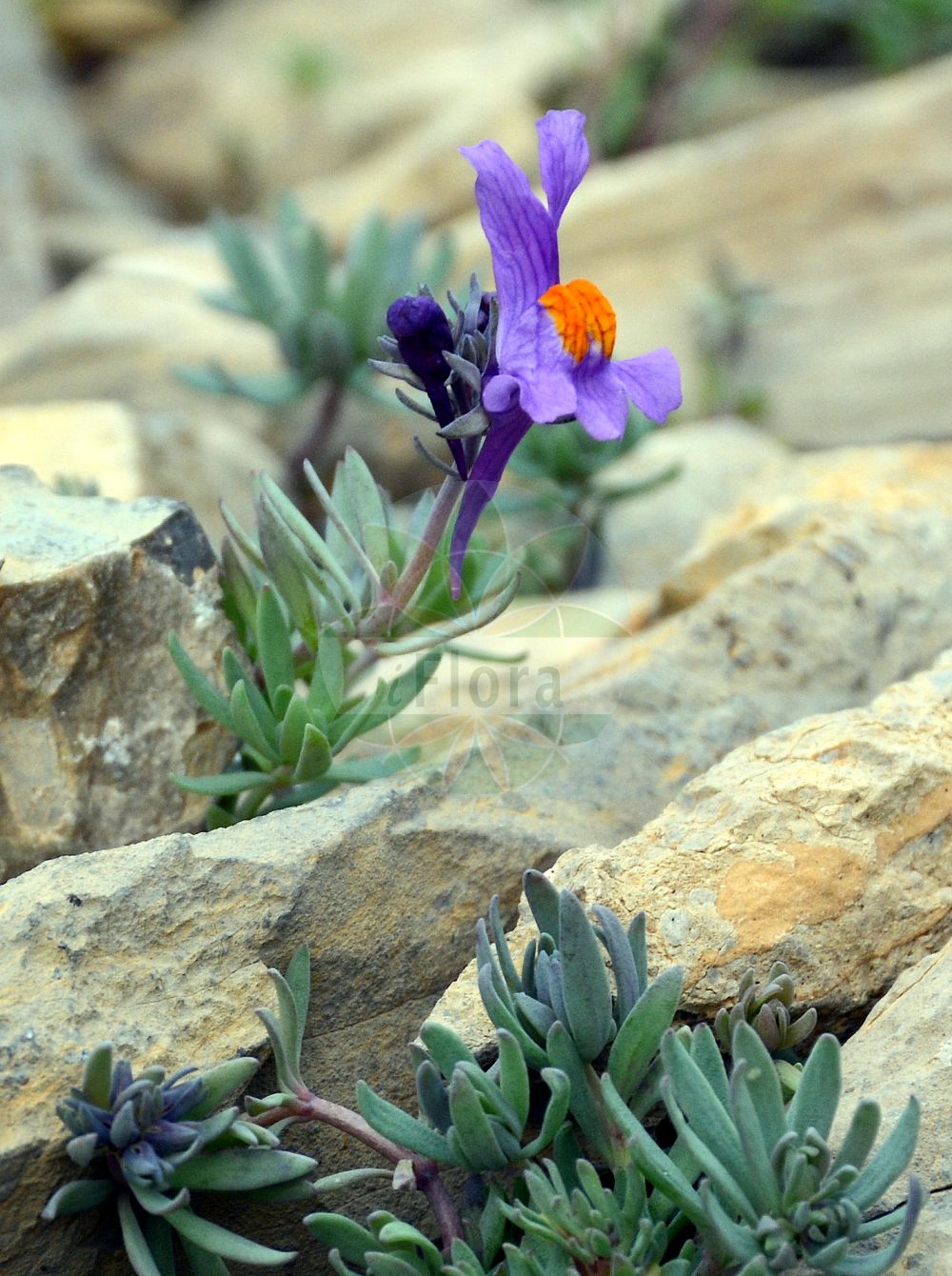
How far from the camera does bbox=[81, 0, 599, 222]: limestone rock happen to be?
8555 mm

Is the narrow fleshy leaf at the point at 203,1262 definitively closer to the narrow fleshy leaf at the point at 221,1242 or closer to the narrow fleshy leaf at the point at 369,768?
the narrow fleshy leaf at the point at 221,1242

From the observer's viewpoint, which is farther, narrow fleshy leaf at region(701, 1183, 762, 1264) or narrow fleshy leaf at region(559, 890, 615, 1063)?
narrow fleshy leaf at region(559, 890, 615, 1063)

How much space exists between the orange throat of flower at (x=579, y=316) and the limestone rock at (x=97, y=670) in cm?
99

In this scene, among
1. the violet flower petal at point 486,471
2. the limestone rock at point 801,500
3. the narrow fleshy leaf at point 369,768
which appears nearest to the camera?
the violet flower petal at point 486,471

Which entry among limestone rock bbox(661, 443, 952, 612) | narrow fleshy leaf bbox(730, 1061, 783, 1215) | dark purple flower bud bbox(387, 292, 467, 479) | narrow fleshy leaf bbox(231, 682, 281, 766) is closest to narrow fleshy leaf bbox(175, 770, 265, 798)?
narrow fleshy leaf bbox(231, 682, 281, 766)

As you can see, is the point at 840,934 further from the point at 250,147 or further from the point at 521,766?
the point at 250,147

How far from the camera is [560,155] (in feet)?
6.59

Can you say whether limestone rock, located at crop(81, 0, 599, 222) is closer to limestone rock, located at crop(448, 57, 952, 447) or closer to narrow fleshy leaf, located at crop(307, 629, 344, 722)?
limestone rock, located at crop(448, 57, 952, 447)

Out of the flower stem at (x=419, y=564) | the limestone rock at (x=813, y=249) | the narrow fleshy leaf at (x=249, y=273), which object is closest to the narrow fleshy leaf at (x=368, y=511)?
the flower stem at (x=419, y=564)

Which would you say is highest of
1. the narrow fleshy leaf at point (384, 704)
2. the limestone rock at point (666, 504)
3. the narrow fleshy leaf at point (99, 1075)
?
the narrow fleshy leaf at point (384, 704)

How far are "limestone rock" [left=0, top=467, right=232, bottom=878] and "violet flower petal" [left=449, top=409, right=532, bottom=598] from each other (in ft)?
2.03

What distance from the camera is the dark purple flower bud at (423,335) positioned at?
197 centimetres

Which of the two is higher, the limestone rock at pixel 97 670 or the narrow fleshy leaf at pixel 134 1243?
the limestone rock at pixel 97 670

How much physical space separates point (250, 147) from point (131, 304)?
3.93 metres
